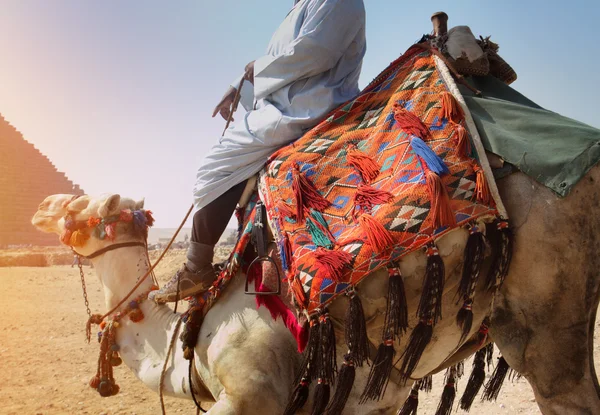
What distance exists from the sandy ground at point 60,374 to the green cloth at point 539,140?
4109mm

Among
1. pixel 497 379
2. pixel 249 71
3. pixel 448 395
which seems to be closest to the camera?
pixel 497 379

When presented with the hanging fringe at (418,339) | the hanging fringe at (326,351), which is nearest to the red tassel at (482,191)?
the hanging fringe at (418,339)

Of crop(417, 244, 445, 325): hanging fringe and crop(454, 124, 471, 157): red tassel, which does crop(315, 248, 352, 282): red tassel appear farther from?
crop(454, 124, 471, 157): red tassel

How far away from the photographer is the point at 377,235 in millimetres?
2408

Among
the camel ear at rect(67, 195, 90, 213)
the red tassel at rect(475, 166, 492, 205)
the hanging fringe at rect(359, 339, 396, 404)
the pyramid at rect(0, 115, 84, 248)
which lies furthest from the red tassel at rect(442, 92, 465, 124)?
the pyramid at rect(0, 115, 84, 248)

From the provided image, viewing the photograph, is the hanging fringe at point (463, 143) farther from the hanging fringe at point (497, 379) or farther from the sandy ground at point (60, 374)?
the sandy ground at point (60, 374)

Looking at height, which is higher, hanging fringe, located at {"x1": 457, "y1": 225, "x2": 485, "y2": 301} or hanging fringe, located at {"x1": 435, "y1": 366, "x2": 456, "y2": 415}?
hanging fringe, located at {"x1": 457, "y1": 225, "x2": 485, "y2": 301}

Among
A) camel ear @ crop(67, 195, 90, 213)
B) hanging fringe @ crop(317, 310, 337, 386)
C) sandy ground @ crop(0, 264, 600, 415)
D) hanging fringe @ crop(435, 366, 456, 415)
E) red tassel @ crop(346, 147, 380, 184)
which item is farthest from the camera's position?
sandy ground @ crop(0, 264, 600, 415)

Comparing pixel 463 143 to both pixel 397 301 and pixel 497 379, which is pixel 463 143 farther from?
pixel 497 379

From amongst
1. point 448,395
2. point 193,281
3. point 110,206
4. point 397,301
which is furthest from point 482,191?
point 110,206

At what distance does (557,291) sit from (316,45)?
6.17 feet

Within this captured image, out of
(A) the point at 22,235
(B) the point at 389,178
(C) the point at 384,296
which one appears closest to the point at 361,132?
(B) the point at 389,178

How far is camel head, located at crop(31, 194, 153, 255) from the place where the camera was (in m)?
3.88

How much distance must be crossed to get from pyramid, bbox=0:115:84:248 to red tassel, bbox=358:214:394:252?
217 ft
